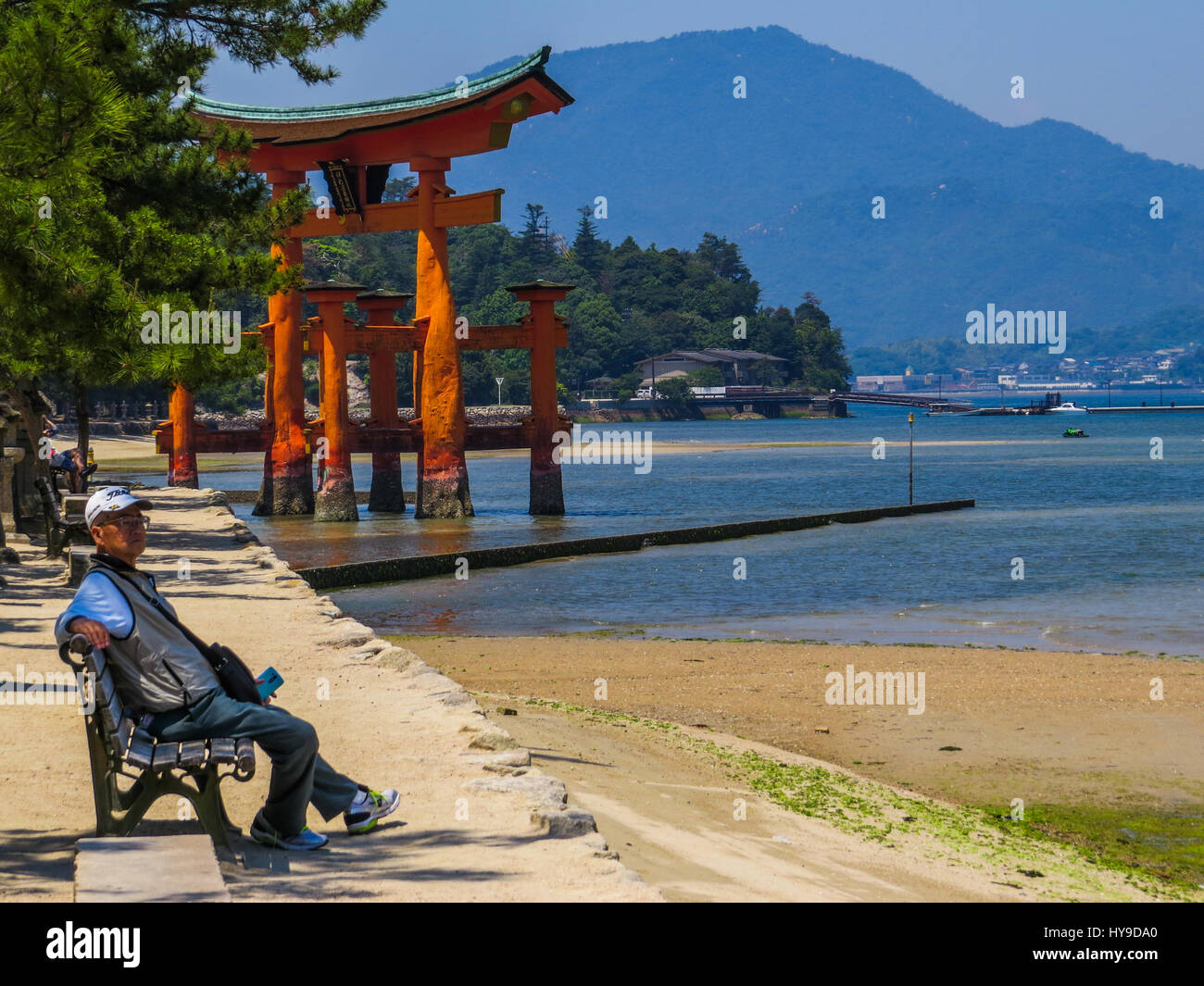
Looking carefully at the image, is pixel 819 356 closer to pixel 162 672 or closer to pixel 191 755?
pixel 162 672

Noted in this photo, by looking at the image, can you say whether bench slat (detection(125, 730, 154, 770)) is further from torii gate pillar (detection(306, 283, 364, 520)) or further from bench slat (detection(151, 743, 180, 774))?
torii gate pillar (detection(306, 283, 364, 520))

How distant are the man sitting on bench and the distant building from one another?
503 feet

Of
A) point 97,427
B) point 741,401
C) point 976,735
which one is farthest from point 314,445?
point 741,401

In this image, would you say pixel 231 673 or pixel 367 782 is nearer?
pixel 231 673

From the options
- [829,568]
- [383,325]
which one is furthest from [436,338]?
[829,568]

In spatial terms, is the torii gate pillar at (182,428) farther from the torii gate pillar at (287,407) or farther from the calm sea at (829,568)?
the calm sea at (829,568)

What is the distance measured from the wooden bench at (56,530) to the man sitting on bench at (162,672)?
1011cm

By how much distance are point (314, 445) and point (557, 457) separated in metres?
6.17

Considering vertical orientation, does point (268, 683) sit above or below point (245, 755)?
above

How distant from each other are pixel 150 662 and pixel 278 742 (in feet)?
2.00

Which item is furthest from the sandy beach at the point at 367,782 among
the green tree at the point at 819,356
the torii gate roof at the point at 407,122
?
the green tree at the point at 819,356

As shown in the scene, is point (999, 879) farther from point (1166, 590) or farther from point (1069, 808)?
point (1166, 590)

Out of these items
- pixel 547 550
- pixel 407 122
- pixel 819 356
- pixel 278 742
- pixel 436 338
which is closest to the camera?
pixel 278 742

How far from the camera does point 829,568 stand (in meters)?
28.4
